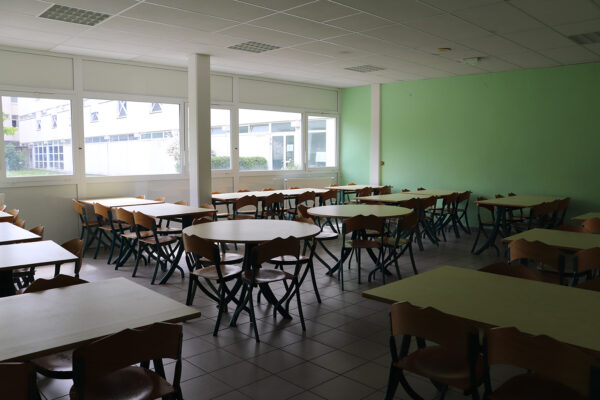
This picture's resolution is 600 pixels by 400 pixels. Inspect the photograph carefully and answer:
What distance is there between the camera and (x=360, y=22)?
19.0 feet

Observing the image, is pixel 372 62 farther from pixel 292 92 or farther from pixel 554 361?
pixel 554 361

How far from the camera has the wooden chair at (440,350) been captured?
6.75ft

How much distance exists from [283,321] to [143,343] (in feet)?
8.57

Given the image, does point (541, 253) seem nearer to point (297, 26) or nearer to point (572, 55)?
point (297, 26)

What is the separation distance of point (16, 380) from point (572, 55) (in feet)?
28.1

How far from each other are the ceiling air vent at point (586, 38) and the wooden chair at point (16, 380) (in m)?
7.13

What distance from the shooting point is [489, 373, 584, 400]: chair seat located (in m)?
2.04

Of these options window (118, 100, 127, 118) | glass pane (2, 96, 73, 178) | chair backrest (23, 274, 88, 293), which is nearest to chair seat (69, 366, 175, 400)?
chair backrest (23, 274, 88, 293)

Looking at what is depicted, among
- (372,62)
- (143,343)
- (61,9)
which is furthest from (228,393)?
(372,62)

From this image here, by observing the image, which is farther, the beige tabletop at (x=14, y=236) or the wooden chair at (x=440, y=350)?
the beige tabletop at (x=14, y=236)

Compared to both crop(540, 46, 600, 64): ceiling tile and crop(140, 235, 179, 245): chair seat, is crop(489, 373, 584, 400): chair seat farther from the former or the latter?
crop(540, 46, 600, 64): ceiling tile

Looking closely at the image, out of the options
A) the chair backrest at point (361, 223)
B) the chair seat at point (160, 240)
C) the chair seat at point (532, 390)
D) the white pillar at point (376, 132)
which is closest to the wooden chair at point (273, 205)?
the chair seat at point (160, 240)

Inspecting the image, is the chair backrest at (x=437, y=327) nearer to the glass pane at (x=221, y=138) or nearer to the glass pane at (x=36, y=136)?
the glass pane at (x=36, y=136)

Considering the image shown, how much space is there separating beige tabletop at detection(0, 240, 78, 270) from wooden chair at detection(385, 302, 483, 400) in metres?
2.21
